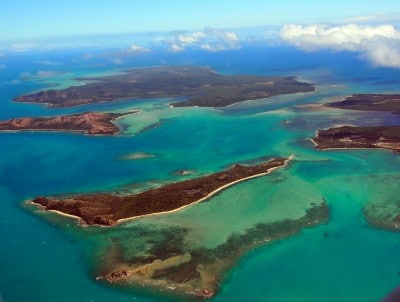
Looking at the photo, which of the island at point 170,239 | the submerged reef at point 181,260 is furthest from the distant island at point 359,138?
the submerged reef at point 181,260

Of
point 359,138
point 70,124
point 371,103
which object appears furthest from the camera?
point 371,103

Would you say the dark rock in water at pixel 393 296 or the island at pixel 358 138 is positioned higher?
the island at pixel 358 138

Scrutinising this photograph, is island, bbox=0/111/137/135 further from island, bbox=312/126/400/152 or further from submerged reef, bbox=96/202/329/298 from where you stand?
submerged reef, bbox=96/202/329/298

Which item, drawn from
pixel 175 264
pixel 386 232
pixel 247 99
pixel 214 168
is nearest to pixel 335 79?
pixel 247 99

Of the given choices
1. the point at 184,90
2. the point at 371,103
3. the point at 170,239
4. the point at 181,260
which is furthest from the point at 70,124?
the point at 371,103

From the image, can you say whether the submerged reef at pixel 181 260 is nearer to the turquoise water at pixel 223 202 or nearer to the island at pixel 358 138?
the turquoise water at pixel 223 202

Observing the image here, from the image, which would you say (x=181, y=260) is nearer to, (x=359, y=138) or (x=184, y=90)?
(x=359, y=138)
